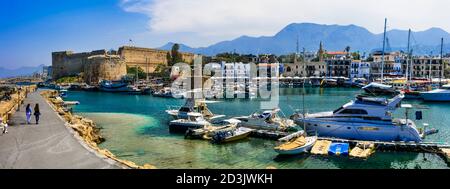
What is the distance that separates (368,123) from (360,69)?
7176 centimetres

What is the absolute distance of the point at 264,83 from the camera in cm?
8162

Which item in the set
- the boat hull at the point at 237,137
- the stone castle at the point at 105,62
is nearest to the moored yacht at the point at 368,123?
the boat hull at the point at 237,137

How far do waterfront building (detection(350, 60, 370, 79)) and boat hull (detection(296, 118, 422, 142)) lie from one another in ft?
232

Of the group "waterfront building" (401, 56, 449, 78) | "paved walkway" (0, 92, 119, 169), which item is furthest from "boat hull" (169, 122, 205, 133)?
"waterfront building" (401, 56, 449, 78)

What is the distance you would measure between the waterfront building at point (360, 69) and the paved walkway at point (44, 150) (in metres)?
80.4

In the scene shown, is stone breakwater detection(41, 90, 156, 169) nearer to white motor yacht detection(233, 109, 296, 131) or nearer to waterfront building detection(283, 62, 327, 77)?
white motor yacht detection(233, 109, 296, 131)

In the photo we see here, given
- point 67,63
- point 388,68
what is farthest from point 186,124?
point 67,63

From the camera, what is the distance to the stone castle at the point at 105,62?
9544 cm

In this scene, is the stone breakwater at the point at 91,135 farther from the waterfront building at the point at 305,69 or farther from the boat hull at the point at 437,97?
the waterfront building at the point at 305,69

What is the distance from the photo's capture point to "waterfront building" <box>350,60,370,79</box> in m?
89.9
